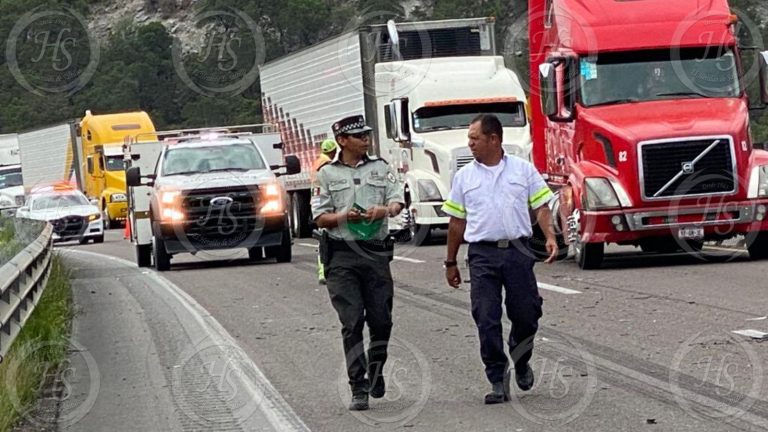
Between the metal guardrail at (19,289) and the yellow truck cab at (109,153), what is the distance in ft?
114

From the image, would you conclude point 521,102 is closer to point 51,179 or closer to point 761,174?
point 761,174

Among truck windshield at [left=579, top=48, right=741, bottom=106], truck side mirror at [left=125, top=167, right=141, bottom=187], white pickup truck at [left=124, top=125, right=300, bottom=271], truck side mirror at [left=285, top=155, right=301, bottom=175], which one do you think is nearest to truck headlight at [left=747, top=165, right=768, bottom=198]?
truck windshield at [left=579, top=48, right=741, bottom=106]

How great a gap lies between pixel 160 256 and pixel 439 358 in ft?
42.9

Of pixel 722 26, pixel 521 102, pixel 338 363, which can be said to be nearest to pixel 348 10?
pixel 521 102

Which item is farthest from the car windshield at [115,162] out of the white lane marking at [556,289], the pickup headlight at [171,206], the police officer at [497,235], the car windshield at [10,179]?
the police officer at [497,235]

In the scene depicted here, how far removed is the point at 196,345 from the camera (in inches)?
525

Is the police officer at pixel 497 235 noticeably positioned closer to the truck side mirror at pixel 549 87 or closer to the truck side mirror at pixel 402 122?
the truck side mirror at pixel 549 87

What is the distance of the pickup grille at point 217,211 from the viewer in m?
23.3

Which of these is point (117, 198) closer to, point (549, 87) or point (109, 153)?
point (109, 153)

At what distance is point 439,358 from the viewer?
38.1ft

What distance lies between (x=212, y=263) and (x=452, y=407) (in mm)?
16863

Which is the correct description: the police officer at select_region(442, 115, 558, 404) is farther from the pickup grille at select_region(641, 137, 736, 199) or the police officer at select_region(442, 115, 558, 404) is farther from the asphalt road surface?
the pickup grille at select_region(641, 137, 736, 199)

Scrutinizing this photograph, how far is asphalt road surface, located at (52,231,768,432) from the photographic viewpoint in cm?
913

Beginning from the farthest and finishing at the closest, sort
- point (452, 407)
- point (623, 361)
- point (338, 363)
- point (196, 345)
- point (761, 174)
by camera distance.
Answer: point (761, 174)
point (196, 345)
point (338, 363)
point (623, 361)
point (452, 407)
